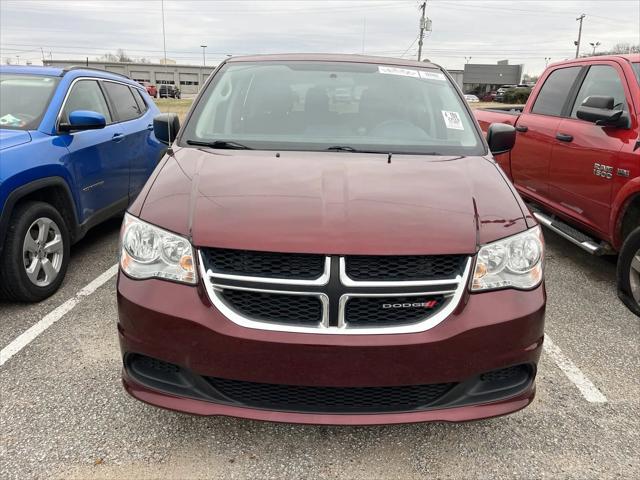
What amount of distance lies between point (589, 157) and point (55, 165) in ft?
14.1

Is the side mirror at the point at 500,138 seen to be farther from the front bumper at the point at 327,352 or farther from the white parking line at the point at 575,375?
the front bumper at the point at 327,352

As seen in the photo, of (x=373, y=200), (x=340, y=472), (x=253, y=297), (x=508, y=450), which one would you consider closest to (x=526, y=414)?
(x=508, y=450)

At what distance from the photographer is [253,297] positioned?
2.10 m

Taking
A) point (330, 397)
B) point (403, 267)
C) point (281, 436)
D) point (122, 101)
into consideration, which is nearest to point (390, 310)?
point (403, 267)

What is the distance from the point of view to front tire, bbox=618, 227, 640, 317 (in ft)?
12.9

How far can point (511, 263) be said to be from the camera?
2.23 meters

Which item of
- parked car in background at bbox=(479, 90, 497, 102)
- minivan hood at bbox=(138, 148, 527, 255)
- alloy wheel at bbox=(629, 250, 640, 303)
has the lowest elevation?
parked car in background at bbox=(479, 90, 497, 102)

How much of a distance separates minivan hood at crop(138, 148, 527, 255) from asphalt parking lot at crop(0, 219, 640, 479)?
3.33 feet

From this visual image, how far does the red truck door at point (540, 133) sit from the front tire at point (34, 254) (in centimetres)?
445

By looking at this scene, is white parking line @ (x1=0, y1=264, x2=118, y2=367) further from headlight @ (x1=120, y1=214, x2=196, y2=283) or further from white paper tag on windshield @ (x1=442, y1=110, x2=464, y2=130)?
white paper tag on windshield @ (x1=442, y1=110, x2=464, y2=130)

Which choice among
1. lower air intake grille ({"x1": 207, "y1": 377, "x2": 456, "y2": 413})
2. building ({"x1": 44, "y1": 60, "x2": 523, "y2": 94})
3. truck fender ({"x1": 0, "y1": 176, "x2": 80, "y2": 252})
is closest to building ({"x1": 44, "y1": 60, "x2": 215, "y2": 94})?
building ({"x1": 44, "y1": 60, "x2": 523, "y2": 94})

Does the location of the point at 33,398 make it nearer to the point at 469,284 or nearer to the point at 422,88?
the point at 469,284

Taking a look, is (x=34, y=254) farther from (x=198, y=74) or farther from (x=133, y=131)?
(x=198, y=74)

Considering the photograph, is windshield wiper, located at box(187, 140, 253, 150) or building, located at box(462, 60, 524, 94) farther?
building, located at box(462, 60, 524, 94)
